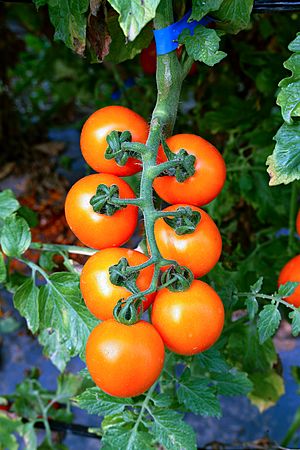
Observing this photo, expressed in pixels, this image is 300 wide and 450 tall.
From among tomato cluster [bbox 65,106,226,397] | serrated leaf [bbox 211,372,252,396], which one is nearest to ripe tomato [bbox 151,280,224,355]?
tomato cluster [bbox 65,106,226,397]

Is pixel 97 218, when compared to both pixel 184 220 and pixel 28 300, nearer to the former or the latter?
pixel 184 220

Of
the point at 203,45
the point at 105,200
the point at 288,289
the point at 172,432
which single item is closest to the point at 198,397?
the point at 172,432

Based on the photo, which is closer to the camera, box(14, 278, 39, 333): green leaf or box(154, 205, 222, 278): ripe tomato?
box(154, 205, 222, 278): ripe tomato

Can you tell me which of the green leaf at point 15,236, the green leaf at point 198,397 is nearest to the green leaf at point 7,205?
the green leaf at point 15,236

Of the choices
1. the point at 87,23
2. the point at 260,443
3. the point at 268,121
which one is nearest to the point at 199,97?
the point at 268,121

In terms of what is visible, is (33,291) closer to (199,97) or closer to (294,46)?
(294,46)

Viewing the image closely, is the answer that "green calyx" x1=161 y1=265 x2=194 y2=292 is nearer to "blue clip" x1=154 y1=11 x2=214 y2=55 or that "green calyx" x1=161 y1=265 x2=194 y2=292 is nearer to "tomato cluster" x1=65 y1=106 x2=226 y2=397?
"tomato cluster" x1=65 y1=106 x2=226 y2=397
